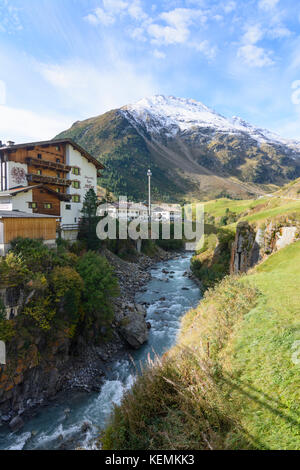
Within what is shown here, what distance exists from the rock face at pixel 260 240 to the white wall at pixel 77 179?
21960mm

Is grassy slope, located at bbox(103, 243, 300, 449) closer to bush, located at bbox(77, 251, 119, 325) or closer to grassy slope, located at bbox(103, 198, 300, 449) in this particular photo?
grassy slope, located at bbox(103, 198, 300, 449)

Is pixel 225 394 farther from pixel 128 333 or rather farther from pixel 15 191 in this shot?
pixel 15 191

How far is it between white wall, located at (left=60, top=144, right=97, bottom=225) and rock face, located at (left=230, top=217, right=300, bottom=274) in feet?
→ 72.0

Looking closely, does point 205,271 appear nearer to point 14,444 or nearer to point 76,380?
point 76,380

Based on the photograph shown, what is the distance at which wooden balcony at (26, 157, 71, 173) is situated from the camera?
28030 millimetres

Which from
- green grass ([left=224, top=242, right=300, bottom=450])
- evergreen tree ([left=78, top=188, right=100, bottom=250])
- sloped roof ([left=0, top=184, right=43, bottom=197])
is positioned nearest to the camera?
green grass ([left=224, top=242, right=300, bottom=450])

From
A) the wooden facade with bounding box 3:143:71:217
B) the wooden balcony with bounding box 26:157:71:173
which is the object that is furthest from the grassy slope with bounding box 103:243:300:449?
the wooden balcony with bounding box 26:157:71:173

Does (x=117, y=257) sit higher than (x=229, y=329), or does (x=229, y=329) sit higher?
(x=229, y=329)

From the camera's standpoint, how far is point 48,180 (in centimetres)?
2914

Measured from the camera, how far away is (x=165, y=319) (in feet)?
82.9

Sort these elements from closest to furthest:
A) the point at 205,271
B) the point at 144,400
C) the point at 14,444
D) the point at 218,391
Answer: the point at 218,391 → the point at 144,400 → the point at 14,444 → the point at 205,271

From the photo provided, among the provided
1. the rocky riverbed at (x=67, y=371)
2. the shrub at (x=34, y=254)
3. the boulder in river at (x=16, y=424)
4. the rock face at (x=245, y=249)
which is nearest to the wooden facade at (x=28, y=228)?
the shrub at (x=34, y=254)

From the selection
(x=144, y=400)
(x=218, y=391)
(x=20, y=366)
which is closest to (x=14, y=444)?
(x=20, y=366)

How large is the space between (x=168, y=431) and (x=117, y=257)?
37.9 meters
